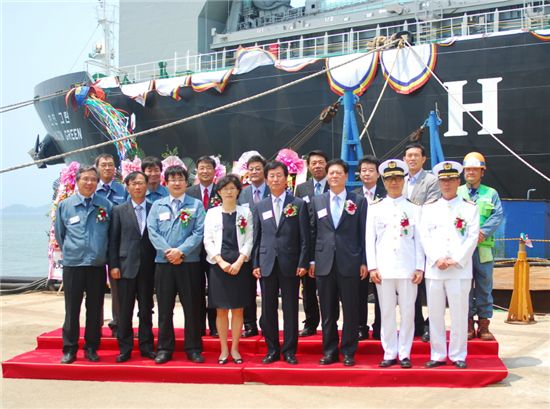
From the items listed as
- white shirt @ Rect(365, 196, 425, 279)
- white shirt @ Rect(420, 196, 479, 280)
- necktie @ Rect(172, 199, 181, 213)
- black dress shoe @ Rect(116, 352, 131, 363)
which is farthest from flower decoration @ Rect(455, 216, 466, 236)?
black dress shoe @ Rect(116, 352, 131, 363)

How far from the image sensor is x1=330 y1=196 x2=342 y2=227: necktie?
4.35m

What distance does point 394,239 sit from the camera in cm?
418

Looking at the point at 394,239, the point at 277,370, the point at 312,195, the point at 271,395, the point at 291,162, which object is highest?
the point at 291,162

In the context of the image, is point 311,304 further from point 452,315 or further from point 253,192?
point 452,315

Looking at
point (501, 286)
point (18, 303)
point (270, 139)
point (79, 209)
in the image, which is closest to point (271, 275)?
point (79, 209)

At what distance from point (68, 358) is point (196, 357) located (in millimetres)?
937

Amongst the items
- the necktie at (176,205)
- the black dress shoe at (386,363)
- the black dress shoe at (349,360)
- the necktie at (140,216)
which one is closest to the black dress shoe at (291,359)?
the black dress shoe at (349,360)

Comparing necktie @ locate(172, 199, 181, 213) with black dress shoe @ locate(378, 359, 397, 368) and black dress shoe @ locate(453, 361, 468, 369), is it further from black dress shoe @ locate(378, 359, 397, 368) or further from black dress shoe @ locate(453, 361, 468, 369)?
black dress shoe @ locate(453, 361, 468, 369)

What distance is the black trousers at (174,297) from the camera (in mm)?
4484

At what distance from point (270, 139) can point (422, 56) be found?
3.66 meters

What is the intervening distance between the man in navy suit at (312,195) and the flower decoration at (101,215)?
Answer: 1.54 metres

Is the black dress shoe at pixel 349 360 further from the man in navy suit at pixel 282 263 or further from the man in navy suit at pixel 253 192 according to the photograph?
the man in navy suit at pixel 253 192

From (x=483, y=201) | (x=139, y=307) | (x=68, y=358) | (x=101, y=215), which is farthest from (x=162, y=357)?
(x=483, y=201)

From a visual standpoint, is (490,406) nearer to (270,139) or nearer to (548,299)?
(548,299)
